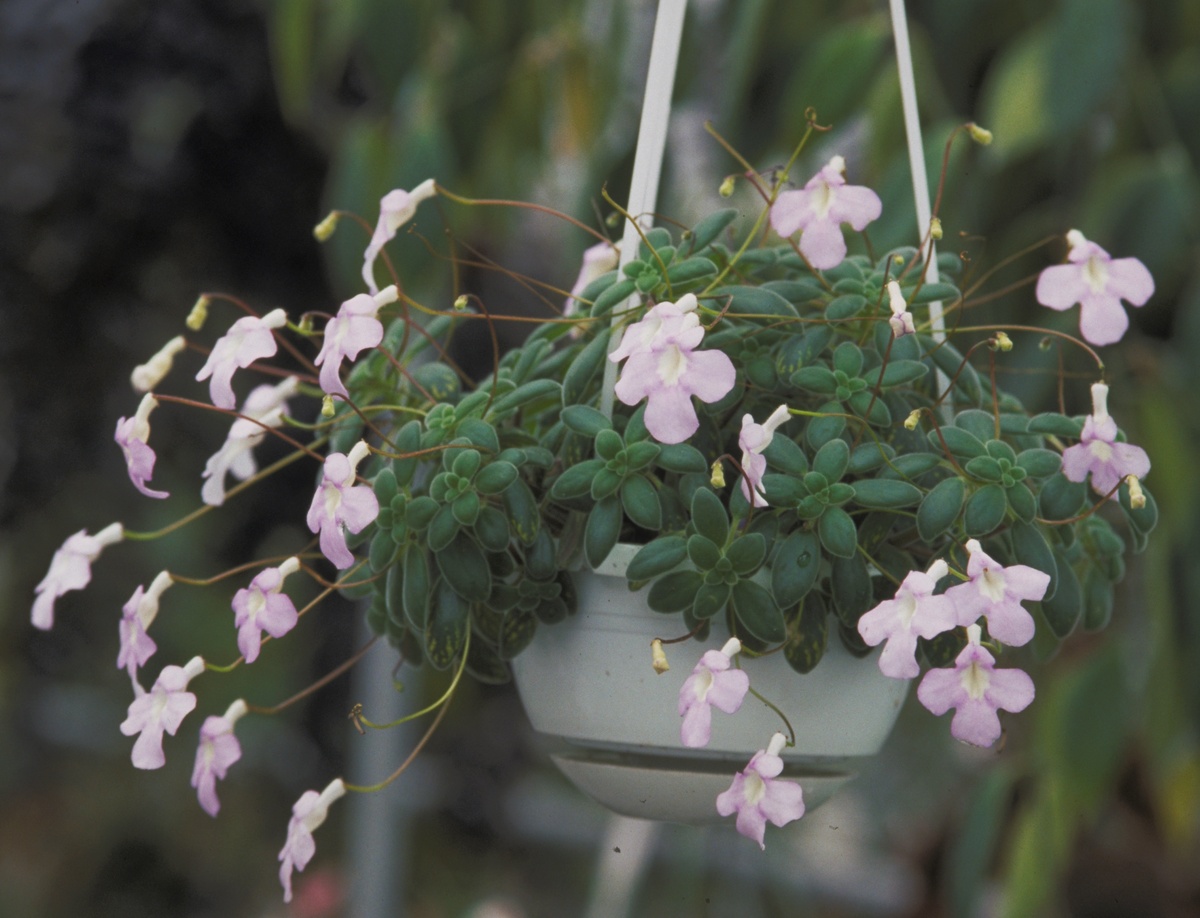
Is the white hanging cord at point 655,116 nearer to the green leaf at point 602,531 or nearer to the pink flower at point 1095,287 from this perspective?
the green leaf at point 602,531

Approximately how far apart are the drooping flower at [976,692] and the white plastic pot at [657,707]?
0.12 meters

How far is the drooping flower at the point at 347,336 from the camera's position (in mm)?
566

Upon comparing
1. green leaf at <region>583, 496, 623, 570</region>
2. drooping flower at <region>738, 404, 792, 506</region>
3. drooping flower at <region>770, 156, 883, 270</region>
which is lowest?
green leaf at <region>583, 496, 623, 570</region>

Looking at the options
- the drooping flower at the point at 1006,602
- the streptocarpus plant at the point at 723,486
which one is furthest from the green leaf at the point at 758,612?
the drooping flower at the point at 1006,602

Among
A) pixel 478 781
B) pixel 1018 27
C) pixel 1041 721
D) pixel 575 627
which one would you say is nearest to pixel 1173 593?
pixel 1041 721

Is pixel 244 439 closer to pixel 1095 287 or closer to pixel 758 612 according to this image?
pixel 758 612

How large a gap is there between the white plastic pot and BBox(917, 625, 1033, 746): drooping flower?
0.12 metres

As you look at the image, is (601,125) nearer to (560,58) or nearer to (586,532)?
(560,58)

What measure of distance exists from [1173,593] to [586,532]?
907 mm

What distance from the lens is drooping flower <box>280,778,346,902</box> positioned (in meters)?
0.61

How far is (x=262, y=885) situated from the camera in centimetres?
271

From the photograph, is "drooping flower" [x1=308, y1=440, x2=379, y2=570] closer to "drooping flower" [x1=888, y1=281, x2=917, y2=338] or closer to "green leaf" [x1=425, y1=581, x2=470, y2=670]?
"green leaf" [x1=425, y1=581, x2=470, y2=670]

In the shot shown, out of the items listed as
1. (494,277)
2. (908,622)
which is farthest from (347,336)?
(494,277)

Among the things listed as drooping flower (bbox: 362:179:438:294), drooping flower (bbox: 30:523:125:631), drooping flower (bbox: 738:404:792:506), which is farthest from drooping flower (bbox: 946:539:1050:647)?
drooping flower (bbox: 30:523:125:631)
